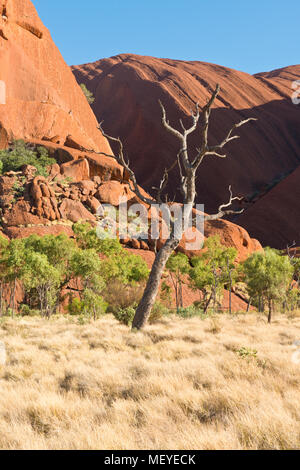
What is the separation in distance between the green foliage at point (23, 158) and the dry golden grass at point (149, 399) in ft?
123

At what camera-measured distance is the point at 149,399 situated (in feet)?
14.9

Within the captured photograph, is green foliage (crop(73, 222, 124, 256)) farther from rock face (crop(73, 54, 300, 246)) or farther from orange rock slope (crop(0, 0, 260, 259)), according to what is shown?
rock face (crop(73, 54, 300, 246))

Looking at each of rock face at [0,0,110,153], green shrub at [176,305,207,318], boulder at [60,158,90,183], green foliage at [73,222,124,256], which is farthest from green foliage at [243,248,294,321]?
rock face at [0,0,110,153]

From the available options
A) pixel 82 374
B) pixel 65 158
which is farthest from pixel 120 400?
pixel 65 158

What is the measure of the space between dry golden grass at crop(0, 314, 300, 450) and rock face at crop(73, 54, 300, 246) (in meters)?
60.3

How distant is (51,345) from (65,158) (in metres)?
41.6

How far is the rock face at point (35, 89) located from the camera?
161 ft

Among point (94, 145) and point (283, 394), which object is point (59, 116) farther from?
point (283, 394)

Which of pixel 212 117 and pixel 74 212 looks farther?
pixel 212 117

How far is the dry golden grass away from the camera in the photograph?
3.37 metres

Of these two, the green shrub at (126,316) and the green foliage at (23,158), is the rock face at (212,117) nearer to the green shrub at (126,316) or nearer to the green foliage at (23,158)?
the green foliage at (23,158)

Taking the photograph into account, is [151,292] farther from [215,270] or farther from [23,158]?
[23,158]

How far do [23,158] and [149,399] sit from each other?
42.0 m

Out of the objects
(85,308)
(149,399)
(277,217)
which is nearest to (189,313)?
(85,308)
